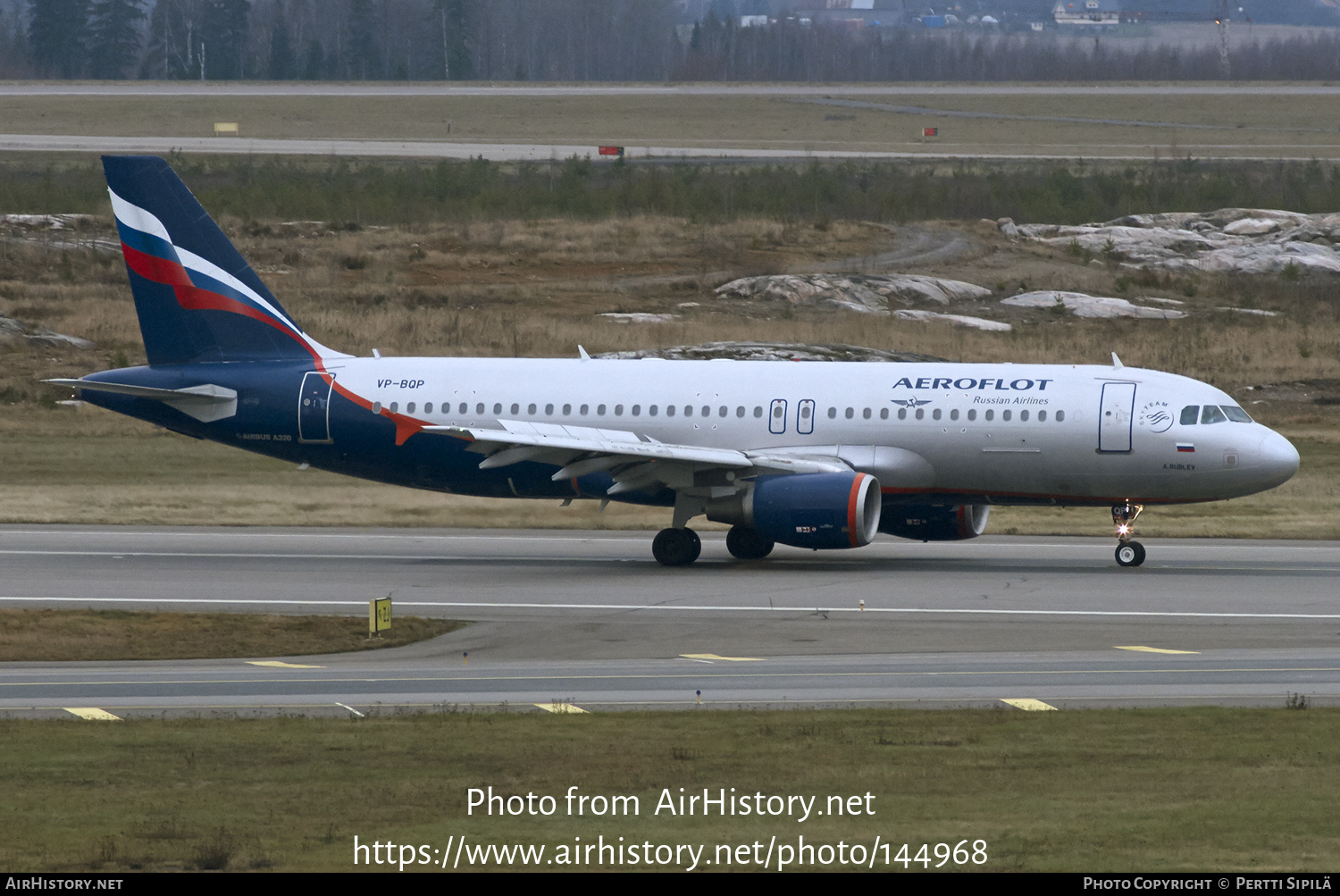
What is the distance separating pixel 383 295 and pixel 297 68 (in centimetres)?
10768

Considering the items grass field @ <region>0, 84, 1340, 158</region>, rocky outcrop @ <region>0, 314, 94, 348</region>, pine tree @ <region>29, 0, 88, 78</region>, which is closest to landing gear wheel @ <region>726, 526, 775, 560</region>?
rocky outcrop @ <region>0, 314, 94, 348</region>

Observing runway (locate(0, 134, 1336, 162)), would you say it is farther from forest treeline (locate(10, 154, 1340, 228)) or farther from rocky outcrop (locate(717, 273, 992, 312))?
rocky outcrop (locate(717, 273, 992, 312))

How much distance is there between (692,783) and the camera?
1633 cm

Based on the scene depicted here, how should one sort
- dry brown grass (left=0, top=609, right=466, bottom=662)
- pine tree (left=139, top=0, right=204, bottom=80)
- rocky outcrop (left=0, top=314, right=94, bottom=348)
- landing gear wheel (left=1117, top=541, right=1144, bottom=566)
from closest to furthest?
1. dry brown grass (left=0, top=609, right=466, bottom=662)
2. landing gear wheel (left=1117, top=541, right=1144, bottom=566)
3. rocky outcrop (left=0, top=314, right=94, bottom=348)
4. pine tree (left=139, top=0, right=204, bottom=80)

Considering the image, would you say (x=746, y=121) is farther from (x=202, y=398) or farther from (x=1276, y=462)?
(x=1276, y=462)

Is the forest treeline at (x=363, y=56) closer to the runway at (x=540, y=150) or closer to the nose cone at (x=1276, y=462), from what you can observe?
the runway at (x=540, y=150)

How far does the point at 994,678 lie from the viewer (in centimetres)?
2298

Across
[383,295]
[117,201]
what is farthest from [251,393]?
[383,295]

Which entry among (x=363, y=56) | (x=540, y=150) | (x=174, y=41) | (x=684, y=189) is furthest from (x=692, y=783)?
(x=174, y=41)

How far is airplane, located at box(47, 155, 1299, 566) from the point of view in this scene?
33.9 meters

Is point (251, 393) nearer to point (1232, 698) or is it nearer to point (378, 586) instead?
point (378, 586)

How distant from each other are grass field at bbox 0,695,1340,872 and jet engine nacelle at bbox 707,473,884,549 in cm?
1244

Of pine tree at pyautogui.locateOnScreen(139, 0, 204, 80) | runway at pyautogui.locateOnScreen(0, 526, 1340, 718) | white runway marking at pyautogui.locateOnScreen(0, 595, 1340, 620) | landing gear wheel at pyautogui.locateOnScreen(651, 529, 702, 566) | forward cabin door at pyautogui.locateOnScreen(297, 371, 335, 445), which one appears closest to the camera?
runway at pyautogui.locateOnScreen(0, 526, 1340, 718)
